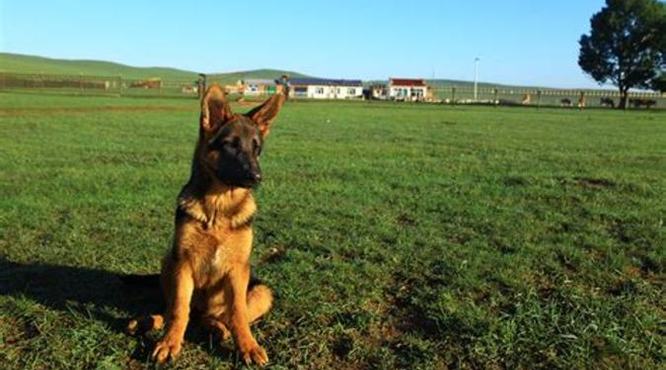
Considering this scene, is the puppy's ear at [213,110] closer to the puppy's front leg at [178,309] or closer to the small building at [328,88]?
the puppy's front leg at [178,309]

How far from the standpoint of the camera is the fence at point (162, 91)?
203 feet

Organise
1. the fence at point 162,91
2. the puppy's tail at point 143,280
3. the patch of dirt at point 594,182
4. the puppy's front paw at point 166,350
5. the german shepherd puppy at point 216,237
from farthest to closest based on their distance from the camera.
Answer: the fence at point 162,91 → the patch of dirt at point 594,182 → the puppy's tail at point 143,280 → the german shepherd puppy at point 216,237 → the puppy's front paw at point 166,350

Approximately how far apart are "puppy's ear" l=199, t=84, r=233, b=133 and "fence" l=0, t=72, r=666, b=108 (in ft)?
188

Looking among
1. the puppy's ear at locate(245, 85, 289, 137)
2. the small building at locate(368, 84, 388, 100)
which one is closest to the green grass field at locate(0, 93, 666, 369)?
the puppy's ear at locate(245, 85, 289, 137)

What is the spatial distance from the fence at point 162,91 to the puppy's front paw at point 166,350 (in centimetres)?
5750

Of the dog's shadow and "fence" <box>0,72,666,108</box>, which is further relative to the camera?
"fence" <box>0,72,666,108</box>

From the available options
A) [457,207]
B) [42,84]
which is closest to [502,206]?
[457,207]

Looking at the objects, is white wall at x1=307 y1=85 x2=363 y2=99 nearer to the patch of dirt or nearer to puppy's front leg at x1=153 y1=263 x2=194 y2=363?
the patch of dirt

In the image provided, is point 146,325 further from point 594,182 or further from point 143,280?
point 594,182

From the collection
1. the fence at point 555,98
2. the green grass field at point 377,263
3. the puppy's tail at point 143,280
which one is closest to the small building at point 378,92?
the fence at point 555,98

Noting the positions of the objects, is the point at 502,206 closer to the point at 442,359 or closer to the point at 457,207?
the point at 457,207

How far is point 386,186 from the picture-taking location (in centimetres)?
1020

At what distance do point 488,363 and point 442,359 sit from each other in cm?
28

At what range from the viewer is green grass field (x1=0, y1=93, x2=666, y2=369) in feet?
13.9
